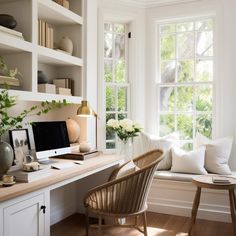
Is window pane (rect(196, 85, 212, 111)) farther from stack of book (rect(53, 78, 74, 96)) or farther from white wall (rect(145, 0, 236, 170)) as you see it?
stack of book (rect(53, 78, 74, 96))

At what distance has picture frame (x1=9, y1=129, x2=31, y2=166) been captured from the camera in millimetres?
2413

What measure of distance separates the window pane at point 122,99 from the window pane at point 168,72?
1.84 feet

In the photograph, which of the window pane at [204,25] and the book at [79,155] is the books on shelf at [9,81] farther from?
the window pane at [204,25]

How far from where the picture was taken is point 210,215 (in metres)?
3.50

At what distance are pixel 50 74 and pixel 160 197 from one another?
1917mm

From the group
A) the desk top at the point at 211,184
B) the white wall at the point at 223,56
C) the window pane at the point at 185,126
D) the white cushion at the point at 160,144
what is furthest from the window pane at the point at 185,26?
the desk top at the point at 211,184

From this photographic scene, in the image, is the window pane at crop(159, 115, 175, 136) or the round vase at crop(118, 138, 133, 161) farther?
the window pane at crop(159, 115, 175, 136)

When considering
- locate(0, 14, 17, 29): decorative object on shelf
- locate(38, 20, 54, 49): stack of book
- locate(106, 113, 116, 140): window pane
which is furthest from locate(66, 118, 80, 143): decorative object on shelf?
locate(0, 14, 17, 29): decorative object on shelf

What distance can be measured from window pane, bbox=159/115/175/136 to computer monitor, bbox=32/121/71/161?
161 cm

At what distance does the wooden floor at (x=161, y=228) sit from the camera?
3109mm

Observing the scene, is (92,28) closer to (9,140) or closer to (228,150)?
(9,140)

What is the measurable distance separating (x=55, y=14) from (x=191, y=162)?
86.1 inches

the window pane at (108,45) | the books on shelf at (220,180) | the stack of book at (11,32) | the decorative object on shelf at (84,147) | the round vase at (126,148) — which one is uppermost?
the window pane at (108,45)

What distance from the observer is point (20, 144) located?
8.55 feet
